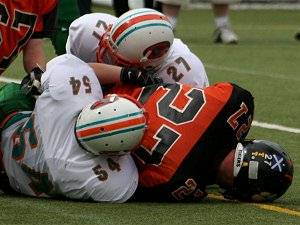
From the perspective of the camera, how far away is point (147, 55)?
18.6 feet

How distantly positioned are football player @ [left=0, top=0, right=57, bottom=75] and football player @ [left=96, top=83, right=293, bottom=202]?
0.68m

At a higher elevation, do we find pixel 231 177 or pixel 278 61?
pixel 231 177

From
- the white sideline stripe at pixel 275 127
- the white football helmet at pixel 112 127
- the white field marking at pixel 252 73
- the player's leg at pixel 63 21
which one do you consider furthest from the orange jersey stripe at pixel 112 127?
the white field marking at pixel 252 73

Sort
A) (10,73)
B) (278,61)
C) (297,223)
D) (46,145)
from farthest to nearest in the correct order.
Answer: (278,61)
(10,73)
(46,145)
(297,223)

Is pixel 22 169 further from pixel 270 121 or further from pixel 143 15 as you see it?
pixel 270 121

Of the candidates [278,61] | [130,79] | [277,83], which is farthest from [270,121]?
[278,61]

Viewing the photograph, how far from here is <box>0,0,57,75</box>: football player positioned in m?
5.62

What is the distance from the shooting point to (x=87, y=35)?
6090 mm

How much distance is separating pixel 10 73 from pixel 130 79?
14.6ft

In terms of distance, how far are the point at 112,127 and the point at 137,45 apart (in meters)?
0.58

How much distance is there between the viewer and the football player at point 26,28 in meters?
5.62

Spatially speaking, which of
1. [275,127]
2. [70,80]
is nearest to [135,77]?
[70,80]

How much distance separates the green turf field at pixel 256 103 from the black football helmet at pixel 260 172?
0.06 meters

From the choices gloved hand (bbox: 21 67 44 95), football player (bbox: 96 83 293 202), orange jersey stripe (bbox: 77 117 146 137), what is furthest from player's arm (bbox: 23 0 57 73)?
orange jersey stripe (bbox: 77 117 146 137)
